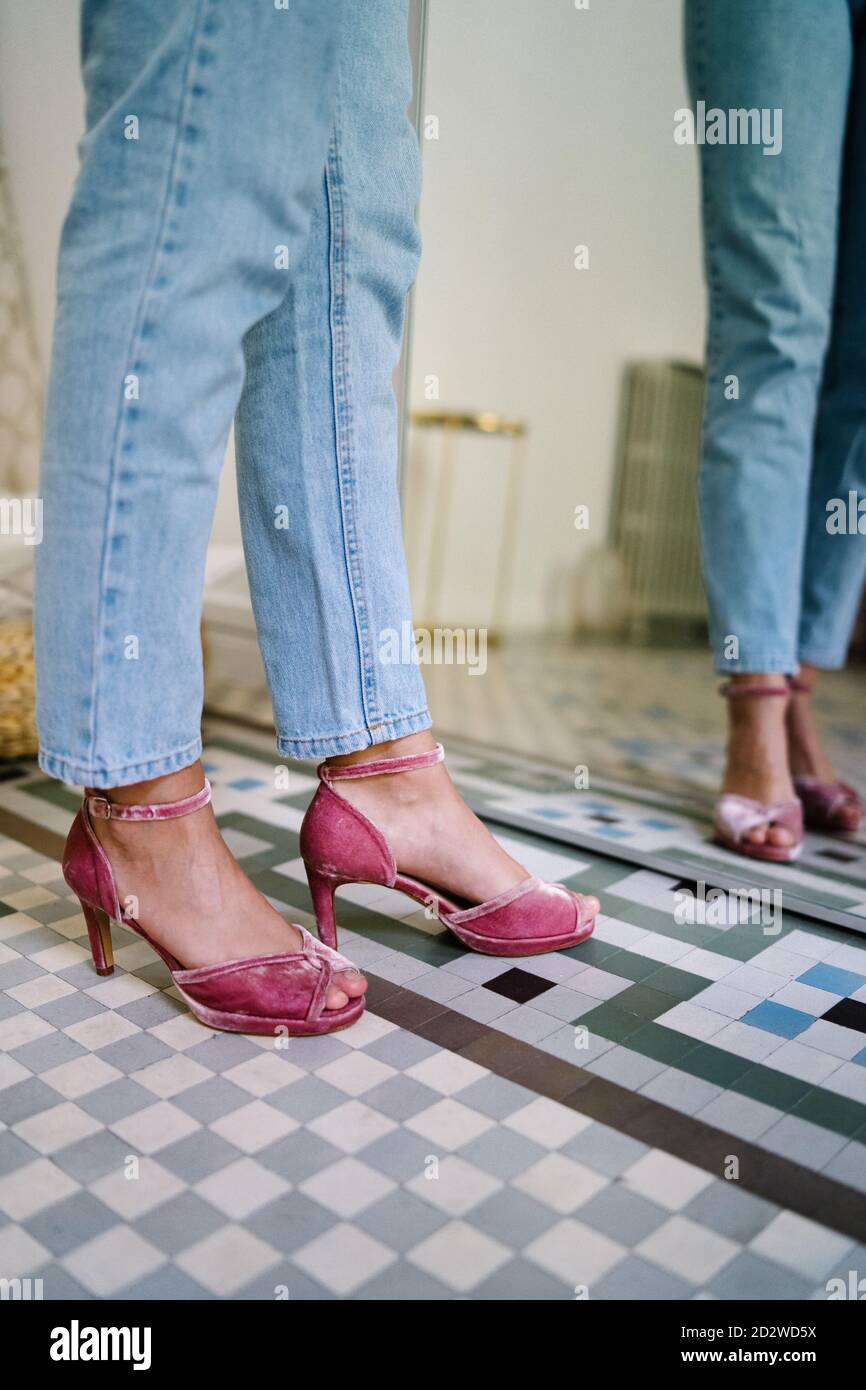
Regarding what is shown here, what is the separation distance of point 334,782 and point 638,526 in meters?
2.41

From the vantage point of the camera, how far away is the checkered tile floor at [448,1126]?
43 centimetres

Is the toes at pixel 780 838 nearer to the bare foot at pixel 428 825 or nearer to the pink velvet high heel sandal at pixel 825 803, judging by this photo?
the pink velvet high heel sandal at pixel 825 803

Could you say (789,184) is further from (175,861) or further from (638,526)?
(638,526)

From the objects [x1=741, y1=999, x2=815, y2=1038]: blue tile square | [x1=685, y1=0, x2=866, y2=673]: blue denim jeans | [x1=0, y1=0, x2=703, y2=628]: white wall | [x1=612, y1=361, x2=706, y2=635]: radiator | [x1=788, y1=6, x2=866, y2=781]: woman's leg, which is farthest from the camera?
[x1=612, y1=361, x2=706, y2=635]: radiator

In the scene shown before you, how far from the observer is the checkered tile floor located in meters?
0.43

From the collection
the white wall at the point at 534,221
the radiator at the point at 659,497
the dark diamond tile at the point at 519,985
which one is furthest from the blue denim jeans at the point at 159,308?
the radiator at the point at 659,497

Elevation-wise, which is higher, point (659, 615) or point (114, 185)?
point (114, 185)

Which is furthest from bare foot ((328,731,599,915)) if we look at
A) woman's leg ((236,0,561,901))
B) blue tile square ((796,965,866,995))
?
blue tile square ((796,965,866,995))

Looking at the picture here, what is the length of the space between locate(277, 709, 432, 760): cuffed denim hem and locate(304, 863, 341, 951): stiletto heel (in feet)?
0.25

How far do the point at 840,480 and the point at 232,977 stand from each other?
0.79 meters

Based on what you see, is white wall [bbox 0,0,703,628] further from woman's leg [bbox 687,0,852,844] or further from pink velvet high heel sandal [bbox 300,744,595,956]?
pink velvet high heel sandal [bbox 300,744,595,956]

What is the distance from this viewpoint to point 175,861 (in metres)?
0.59

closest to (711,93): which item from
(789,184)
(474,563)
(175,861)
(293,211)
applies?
(789,184)

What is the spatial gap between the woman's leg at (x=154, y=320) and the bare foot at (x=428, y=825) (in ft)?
0.52
